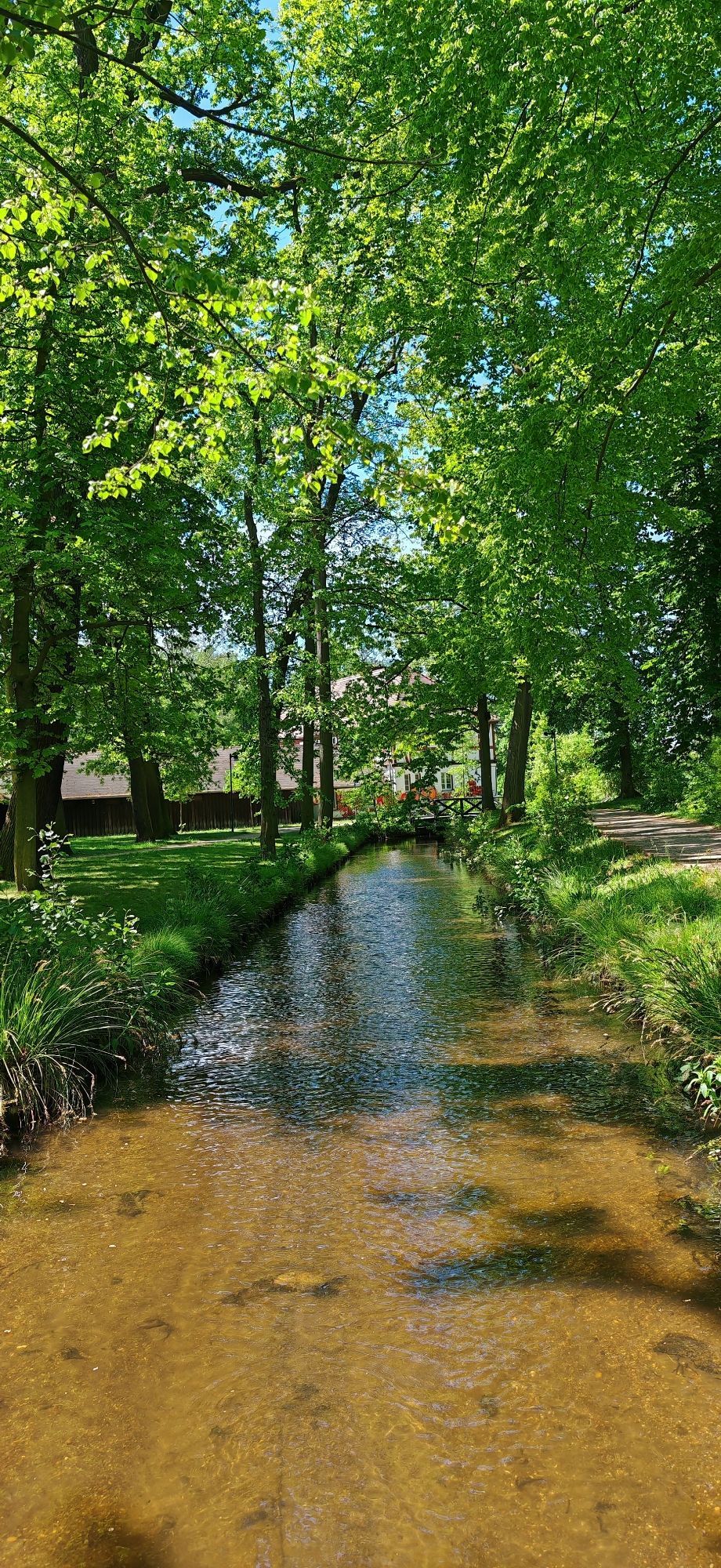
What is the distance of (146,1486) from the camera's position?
9.51ft

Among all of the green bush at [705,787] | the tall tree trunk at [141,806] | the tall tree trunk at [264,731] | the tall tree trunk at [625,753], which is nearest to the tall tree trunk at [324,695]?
the tall tree trunk at [264,731]

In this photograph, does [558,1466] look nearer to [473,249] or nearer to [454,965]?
[454,965]

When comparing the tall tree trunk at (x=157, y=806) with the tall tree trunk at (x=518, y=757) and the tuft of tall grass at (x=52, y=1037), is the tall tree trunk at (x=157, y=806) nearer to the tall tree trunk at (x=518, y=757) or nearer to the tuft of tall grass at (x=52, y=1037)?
the tall tree trunk at (x=518, y=757)

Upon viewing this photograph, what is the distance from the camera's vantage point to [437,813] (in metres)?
36.2

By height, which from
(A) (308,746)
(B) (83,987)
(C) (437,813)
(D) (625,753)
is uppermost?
A: (A) (308,746)

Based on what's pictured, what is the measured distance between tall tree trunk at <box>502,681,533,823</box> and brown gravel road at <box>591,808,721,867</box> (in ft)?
6.71

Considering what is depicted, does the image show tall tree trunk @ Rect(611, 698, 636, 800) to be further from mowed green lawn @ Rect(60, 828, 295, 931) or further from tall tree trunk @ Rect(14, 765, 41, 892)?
tall tree trunk @ Rect(14, 765, 41, 892)

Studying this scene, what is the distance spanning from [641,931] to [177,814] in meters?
40.7

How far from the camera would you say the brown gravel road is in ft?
38.4

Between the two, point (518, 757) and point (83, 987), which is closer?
point (83, 987)

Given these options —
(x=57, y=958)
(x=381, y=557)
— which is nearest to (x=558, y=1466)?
(x=57, y=958)

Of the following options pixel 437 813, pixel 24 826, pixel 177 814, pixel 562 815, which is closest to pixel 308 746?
pixel 437 813

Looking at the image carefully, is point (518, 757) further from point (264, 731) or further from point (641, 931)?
point (641, 931)

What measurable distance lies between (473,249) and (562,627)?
19.6 ft
